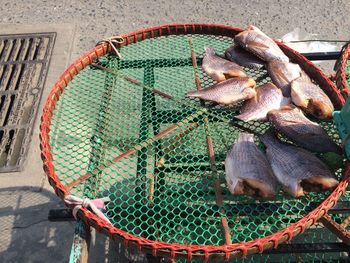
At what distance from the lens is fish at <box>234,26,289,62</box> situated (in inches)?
114

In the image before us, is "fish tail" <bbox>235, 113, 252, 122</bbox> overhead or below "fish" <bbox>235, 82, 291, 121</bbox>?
below

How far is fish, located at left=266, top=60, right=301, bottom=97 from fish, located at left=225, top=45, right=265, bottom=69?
0.39ft

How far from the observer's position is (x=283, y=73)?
9.07 feet

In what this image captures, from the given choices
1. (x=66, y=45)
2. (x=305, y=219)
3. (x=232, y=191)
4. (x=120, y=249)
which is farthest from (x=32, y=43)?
(x=305, y=219)

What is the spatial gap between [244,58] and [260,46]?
153 millimetres

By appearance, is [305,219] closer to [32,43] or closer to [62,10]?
[32,43]

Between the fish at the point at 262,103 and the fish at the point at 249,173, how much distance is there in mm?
248

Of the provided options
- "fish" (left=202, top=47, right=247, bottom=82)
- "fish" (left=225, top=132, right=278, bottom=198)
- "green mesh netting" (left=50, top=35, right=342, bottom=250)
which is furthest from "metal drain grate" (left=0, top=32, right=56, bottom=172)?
"fish" (left=225, top=132, right=278, bottom=198)

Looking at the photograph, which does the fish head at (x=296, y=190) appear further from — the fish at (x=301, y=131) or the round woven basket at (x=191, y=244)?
the fish at (x=301, y=131)

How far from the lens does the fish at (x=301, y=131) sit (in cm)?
232

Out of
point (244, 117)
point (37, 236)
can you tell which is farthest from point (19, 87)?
point (244, 117)

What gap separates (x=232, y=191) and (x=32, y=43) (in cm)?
390

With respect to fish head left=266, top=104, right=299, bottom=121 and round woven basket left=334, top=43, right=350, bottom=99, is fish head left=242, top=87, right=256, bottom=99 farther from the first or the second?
round woven basket left=334, top=43, right=350, bottom=99

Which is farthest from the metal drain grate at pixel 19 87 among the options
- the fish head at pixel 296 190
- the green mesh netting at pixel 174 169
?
the fish head at pixel 296 190
